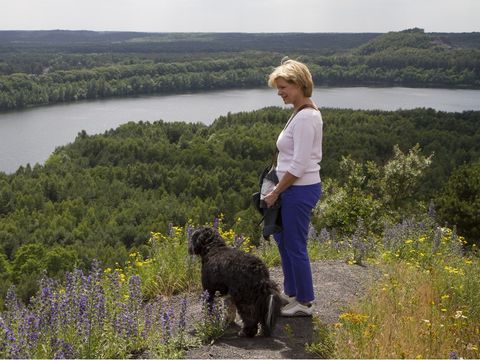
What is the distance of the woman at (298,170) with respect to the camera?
3.56 metres

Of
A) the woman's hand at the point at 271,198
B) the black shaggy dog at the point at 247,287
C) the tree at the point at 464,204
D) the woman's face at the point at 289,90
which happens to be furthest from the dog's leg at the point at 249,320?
the tree at the point at 464,204

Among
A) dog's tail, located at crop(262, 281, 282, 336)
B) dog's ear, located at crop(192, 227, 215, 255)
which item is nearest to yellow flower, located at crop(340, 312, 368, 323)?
dog's tail, located at crop(262, 281, 282, 336)

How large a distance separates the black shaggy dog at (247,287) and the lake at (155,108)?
4356 cm

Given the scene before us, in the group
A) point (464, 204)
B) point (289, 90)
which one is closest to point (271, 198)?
point (289, 90)

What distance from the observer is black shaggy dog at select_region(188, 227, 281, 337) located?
3613mm

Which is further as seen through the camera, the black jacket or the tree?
the tree

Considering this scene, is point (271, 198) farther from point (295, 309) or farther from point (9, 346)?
point (9, 346)

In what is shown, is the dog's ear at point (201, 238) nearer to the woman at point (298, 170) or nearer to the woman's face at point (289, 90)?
the woman at point (298, 170)

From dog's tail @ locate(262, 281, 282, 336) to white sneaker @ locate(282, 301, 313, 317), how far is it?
13.0 inches

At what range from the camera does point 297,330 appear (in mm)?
3836

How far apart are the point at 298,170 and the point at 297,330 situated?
1126mm

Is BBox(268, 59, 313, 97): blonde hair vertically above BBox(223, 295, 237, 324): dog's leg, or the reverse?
BBox(268, 59, 313, 97): blonde hair

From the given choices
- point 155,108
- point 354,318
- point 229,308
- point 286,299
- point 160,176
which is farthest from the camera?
point 155,108

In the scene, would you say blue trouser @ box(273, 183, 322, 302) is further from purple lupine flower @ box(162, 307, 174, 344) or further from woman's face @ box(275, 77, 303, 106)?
purple lupine flower @ box(162, 307, 174, 344)
